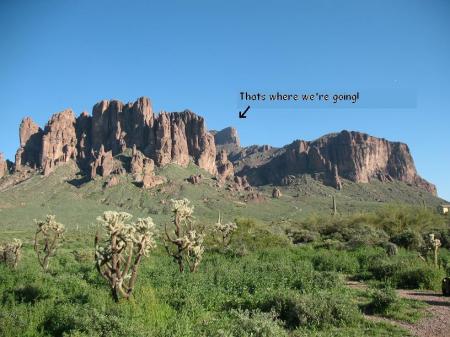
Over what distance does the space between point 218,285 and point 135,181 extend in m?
128

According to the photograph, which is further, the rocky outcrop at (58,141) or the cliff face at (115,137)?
the cliff face at (115,137)

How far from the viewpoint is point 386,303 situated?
10.4 meters

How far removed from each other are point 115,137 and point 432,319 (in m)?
172

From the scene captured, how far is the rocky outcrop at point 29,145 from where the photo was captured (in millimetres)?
163500

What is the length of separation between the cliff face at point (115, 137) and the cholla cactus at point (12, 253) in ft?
449

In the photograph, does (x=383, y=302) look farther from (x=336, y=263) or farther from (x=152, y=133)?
(x=152, y=133)

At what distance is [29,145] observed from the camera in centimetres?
17200

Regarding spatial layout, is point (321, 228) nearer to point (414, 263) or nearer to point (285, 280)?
point (414, 263)

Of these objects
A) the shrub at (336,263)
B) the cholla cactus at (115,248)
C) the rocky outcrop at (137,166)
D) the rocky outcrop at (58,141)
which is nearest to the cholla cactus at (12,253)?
the cholla cactus at (115,248)

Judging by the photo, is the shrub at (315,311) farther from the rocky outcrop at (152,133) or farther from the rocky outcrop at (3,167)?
the rocky outcrop at (3,167)

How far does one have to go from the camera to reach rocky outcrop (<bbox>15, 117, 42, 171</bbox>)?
164m

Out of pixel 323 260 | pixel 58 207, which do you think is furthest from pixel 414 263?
pixel 58 207

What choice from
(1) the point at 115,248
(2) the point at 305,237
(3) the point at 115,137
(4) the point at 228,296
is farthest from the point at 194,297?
(3) the point at 115,137

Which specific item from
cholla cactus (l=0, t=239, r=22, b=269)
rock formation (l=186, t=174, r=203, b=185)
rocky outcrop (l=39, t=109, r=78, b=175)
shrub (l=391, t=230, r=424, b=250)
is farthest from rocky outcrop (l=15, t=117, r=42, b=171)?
shrub (l=391, t=230, r=424, b=250)
